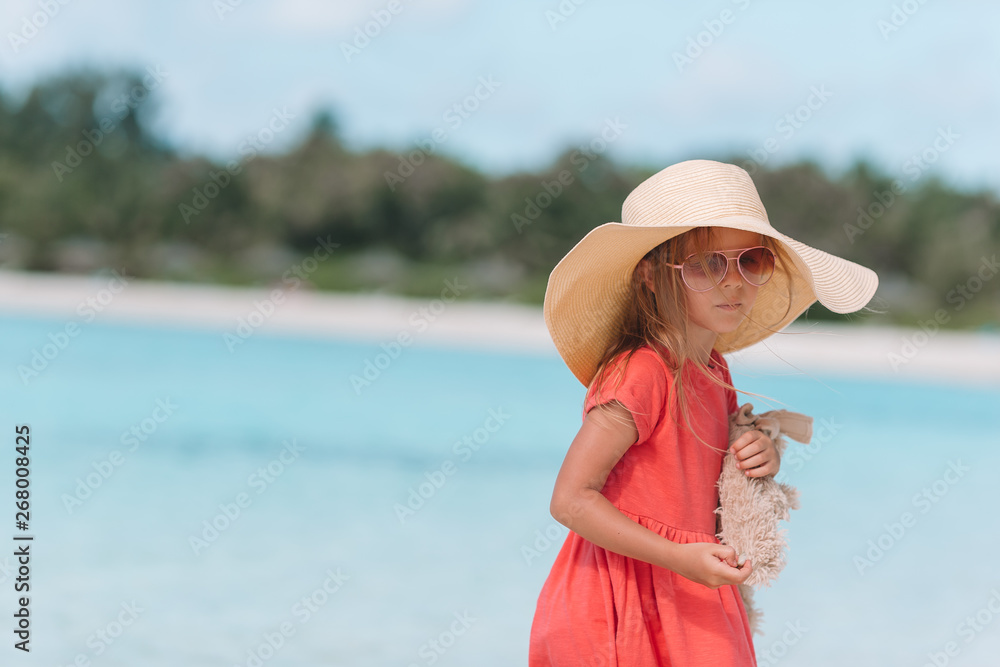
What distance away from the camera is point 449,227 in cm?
2438

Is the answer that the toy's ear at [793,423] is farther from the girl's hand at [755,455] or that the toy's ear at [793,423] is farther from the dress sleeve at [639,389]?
the dress sleeve at [639,389]

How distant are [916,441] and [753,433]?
8218 millimetres

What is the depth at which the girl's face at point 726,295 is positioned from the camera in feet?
4.70

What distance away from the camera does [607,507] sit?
134 centimetres

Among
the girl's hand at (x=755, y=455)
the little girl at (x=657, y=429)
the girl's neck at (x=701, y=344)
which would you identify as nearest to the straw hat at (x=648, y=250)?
the little girl at (x=657, y=429)

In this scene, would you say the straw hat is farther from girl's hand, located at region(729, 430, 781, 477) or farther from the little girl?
girl's hand, located at region(729, 430, 781, 477)

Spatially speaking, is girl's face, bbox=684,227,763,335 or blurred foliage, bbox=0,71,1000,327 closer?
girl's face, bbox=684,227,763,335

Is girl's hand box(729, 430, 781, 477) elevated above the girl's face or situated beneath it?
situated beneath

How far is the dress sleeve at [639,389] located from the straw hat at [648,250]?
0.44ft

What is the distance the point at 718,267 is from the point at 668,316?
0.10m

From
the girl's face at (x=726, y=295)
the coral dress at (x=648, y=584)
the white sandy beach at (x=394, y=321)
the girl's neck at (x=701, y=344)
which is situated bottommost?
the coral dress at (x=648, y=584)

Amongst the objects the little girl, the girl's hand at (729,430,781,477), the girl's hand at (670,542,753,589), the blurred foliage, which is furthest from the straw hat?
the blurred foliage

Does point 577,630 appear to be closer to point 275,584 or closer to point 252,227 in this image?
point 275,584

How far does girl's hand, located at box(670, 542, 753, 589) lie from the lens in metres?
1.26
